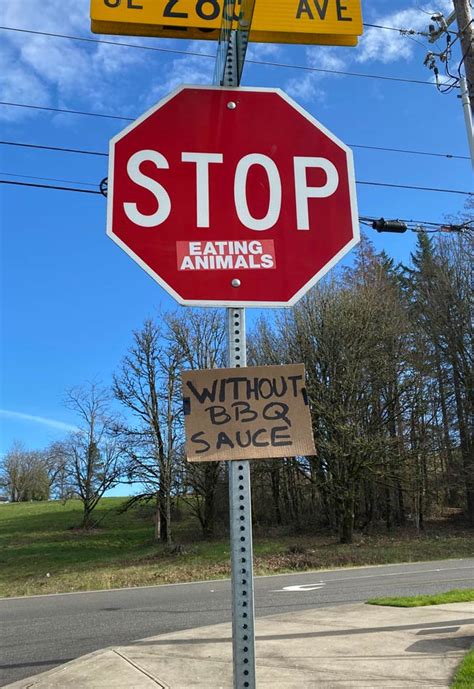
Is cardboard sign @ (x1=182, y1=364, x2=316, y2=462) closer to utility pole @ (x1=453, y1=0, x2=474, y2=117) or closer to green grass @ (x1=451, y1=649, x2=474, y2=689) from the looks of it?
green grass @ (x1=451, y1=649, x2=474, y2=689)

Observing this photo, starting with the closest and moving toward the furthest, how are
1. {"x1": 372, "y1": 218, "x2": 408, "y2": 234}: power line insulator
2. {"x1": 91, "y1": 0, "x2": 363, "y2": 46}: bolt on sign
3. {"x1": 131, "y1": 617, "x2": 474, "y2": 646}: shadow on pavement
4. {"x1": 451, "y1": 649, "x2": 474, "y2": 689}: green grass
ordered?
{"x1": 91, "y1": 0, "x2": 363, "y2": 46}: bolt on sign, {"x1": 451, "y1": 649, "x2": 474, "y2": 689}: green grass, {"x1": 131, "y1": 617, "x2": 474, "y2": 646}: shadow on pavement, {"x1": 372, "y1": 218, "x2": 408, "y2": 234}: power line insulator

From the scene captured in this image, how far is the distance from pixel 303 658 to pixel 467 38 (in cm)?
748

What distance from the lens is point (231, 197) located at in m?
2.04

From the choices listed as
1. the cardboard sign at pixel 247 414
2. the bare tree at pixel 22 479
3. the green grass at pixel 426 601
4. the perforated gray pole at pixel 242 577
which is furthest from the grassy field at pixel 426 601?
the bare tree at pixel 22 479

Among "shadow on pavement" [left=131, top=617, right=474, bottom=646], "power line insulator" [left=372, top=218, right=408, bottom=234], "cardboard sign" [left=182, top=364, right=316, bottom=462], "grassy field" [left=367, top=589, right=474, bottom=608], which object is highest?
"power line insulator" [left=372, top=218, right=408, bottom=234]

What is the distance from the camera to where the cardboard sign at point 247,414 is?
70.9 inches

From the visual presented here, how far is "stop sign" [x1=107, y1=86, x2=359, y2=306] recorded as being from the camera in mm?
1976

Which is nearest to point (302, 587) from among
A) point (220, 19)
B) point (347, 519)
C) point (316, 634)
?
point (316, 634)

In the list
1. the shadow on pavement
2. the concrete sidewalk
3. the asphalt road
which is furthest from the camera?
the asphalt road

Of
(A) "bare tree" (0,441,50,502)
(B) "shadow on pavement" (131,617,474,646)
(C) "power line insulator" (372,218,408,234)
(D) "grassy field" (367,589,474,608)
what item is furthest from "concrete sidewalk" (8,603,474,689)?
(A) "bare tree" (0,441,50,502)

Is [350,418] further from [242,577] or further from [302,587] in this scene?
[242,577]

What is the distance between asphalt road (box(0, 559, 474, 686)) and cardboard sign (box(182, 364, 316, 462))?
17.9 ft

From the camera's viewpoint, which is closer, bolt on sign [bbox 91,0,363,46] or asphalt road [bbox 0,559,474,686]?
bolt on sign [bbox 91,0,363,46]

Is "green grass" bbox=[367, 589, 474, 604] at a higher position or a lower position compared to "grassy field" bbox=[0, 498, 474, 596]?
higher
